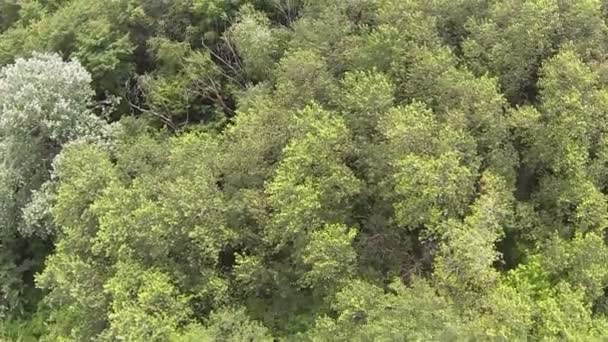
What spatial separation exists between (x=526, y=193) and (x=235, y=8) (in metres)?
15.1

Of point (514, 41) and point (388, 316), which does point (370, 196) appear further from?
point (514, 41)

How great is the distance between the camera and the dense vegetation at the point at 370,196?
65.8 ft

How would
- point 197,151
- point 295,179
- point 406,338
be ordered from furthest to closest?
point 197,151 < point 295,179 < point 406,338

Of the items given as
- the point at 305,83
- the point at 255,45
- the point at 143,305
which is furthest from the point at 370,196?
the point at 255,45

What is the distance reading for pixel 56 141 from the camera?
92.9ft

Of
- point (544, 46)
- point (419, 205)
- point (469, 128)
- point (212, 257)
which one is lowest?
point (212, 257)

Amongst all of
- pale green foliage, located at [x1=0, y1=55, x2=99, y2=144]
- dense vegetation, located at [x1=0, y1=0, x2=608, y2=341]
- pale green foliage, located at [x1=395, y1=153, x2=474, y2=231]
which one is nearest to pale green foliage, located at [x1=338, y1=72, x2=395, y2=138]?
dense vegetation, located at [x1=0, y1=0, x2=608, y2=341]

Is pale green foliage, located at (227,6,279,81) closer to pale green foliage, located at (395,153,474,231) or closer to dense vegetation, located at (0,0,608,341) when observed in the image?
dense vegetation, located at (0,0,608,341)

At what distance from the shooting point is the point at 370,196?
22.1 metres

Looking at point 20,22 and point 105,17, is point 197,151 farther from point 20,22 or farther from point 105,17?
point 20,22

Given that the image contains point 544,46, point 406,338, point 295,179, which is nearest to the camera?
point 406,338

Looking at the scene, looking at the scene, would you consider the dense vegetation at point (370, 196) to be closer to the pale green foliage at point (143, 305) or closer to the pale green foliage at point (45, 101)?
the pale green foliage at point (143, 305)

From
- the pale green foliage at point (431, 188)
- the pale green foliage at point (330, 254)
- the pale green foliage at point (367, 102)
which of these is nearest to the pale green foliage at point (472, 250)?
the pale green foliage at point (431, 188)

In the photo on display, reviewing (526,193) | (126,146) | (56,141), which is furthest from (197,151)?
A: (526,193)
